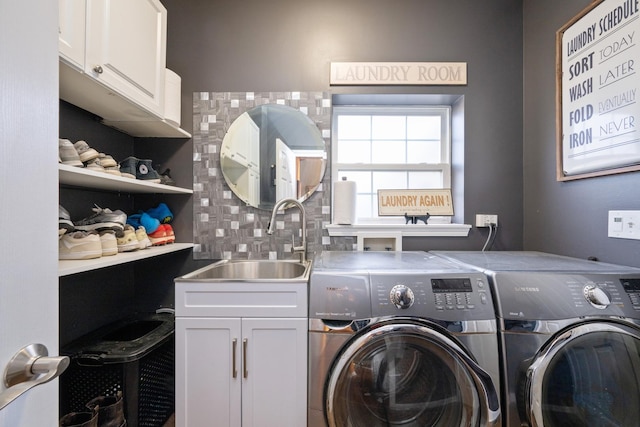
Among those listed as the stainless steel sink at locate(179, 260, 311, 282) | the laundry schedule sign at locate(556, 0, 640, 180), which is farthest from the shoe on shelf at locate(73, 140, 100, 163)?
the laundry schedule sign at locate(556, 0, 640, 180)

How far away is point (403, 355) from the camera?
1.13 m

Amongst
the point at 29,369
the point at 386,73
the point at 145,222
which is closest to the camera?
the point at 29,369

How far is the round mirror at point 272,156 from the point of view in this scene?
77.4 inches

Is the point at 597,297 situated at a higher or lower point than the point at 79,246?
lower

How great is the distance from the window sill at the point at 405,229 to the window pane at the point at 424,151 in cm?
55

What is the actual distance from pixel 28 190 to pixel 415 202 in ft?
6.33

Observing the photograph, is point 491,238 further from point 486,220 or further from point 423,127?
point 423,127

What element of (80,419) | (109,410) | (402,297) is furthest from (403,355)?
(80,419)

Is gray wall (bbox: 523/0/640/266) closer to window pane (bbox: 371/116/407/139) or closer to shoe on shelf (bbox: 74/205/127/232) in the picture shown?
window pane (bbox: 371/116/407/139)

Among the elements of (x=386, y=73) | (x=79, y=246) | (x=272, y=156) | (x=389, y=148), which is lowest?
(x=79, y=246)

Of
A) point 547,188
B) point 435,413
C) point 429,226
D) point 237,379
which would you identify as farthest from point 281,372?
point 547,188

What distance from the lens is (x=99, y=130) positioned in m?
1.65

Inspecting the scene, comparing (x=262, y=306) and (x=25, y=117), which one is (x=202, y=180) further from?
(x=25, y=117)

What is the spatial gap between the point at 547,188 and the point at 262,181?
1.81 m
